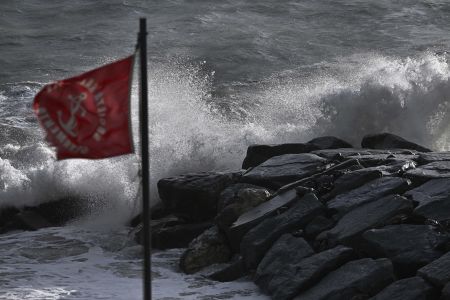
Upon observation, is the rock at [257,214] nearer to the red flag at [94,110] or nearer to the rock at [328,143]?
the rock at [328,143]

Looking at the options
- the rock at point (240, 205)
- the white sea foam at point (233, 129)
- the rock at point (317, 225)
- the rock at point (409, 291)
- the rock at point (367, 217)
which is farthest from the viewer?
the white sea foam at point (233, 129)

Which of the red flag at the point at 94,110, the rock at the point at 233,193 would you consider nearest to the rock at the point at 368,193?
the rock at the point at 233,193

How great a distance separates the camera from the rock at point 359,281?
9.80m

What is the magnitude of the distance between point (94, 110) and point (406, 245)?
4464 mm

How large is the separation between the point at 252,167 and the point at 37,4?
62.1 ft

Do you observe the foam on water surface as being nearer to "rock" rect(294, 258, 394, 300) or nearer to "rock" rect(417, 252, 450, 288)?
"rock" rect(294, 258, 394, 300)

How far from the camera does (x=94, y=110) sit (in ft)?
22.2

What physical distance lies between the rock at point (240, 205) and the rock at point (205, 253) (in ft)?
0.59

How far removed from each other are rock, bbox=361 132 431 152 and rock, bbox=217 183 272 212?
8.50ft

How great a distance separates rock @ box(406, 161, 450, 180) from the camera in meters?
11.5

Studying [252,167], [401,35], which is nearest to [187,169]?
[252,167]

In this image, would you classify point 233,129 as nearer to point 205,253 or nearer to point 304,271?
point 205,253

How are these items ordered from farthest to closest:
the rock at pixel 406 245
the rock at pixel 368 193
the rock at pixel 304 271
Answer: the rock at pixel 368 193
the rock at pixel 304 271
the rock at pixel 406 245

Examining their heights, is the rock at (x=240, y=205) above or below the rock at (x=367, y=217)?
below
